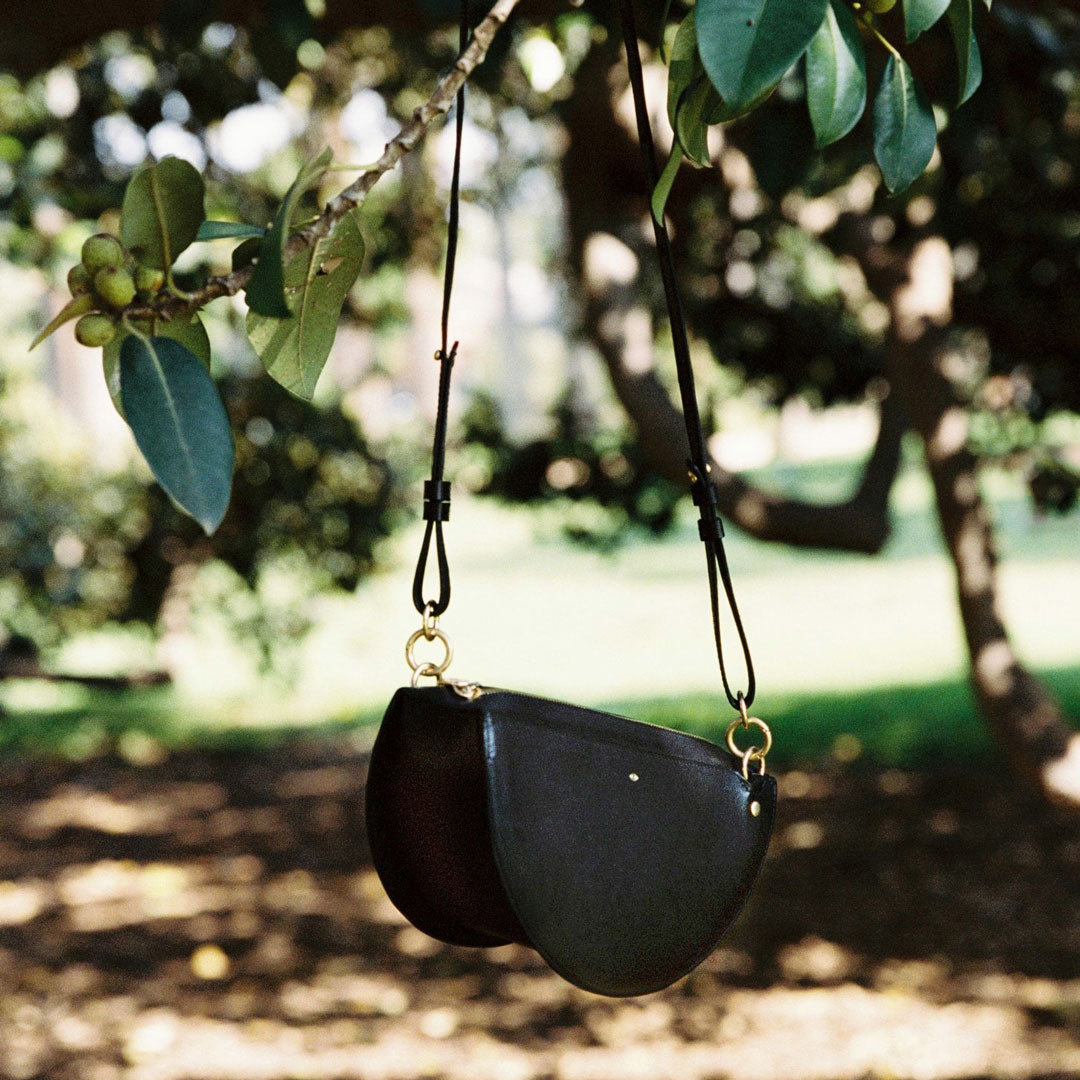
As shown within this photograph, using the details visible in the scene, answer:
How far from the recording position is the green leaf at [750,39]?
814 mm

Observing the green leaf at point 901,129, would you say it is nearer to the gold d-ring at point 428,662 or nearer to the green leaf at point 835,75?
the green leaf at point 835,75

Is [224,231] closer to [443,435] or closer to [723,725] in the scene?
[443,435]

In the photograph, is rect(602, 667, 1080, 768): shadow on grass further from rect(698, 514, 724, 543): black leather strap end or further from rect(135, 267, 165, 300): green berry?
rect(135, 267, 165, 300): green berry

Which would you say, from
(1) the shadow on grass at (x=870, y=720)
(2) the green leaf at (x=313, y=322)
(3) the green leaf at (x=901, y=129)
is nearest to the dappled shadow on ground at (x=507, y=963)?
(1) the shadow on grass at (x=870, y=720)

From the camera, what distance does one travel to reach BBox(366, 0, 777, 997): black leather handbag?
3.22ft

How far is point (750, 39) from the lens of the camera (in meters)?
0.83

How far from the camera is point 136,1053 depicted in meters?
4.04

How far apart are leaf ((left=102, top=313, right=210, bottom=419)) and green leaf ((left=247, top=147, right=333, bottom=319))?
110mm

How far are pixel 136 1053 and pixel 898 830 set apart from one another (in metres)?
3.71

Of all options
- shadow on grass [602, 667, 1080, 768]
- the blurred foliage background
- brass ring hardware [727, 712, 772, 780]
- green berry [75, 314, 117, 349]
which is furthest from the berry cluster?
shadow on grass [602, 667, 1080, 768]

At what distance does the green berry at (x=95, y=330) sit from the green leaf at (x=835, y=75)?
0.51m

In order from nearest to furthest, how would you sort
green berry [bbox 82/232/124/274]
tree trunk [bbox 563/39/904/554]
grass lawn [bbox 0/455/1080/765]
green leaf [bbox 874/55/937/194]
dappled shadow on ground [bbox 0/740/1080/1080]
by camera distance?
green berry [bbox 82/232/124/274] → green leaf [bbox 874/55/937/194] → tree trunk [bbox 563/39/904/554] → dappled shadow on ground [bbox 0/740/1080/1080] → grass lawn [bbox 0/455/1080/765]

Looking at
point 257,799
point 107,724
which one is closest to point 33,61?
point 257,799

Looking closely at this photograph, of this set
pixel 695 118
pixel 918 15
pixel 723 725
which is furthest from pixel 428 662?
pixel 723 725
